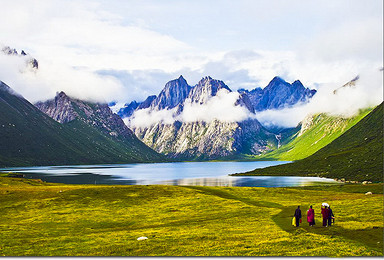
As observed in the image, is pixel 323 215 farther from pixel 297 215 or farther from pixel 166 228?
pixel 166 228

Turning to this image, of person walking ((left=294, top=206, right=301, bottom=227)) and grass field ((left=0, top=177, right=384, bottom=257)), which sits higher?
person walking ((left=294, top=206, right=301, bottom=227))

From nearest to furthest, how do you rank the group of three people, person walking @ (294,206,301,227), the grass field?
1. the grass field
2. the group of three people
3. person walking @ (294,206,301,227)

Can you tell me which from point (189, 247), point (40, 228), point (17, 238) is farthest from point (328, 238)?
point (40, 228)

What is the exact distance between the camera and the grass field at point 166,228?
4038 centimetres

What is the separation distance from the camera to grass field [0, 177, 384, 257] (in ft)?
132

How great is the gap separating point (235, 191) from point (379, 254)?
93.8 metres

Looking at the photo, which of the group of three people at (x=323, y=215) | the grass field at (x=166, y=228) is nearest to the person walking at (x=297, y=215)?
the group of three people at (x=323, y=215)

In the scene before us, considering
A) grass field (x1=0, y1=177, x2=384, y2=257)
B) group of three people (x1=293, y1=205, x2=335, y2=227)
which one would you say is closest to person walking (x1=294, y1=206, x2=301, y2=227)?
group of three people (x1=293, y1=205, x2=335, y2=227)

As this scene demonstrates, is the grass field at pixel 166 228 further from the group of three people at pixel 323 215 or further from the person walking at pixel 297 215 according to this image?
the group of three people at pixel 323 215

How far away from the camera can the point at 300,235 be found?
148ft

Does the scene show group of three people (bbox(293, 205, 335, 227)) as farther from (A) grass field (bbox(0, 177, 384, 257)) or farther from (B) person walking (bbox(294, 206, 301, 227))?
(A) grass field (bbox(0, 177, 384, 257))

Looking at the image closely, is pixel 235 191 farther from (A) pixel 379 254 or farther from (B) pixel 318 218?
(A) pixel 379 254

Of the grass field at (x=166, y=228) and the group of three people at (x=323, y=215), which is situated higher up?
the group of three people at (x=323, y=215)

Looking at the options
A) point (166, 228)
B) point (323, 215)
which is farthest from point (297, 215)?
point (166, 228)
